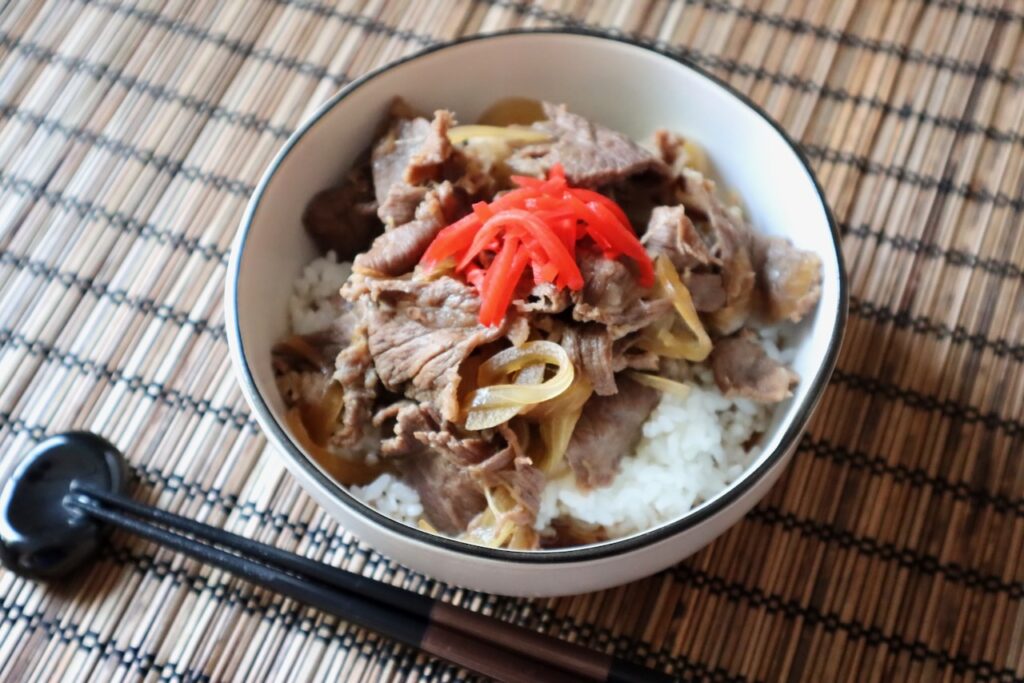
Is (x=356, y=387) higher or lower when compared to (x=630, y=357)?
lower

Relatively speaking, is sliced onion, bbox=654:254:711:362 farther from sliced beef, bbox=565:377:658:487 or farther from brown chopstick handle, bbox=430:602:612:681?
brown chopstick handle, bbox=430:602:612:681

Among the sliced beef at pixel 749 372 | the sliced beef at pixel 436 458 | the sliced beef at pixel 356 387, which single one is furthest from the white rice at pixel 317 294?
the sliced beef at pixel 749 372

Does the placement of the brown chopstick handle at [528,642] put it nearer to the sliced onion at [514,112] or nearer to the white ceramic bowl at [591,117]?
the white ceramic bowl at [591,117]

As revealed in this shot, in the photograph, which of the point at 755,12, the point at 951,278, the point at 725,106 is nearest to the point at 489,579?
the point at 725,106

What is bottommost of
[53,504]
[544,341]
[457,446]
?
[53,504]

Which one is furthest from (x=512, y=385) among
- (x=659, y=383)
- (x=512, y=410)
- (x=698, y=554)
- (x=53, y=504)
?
(x=53, y=504)

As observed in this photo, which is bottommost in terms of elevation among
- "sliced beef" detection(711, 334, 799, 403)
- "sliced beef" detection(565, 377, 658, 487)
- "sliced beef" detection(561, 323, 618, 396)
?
"sliced beef" detection(565, 377, 658, 487)

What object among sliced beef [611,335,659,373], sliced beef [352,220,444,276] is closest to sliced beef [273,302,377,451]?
sliced beef [352,220,444,276]

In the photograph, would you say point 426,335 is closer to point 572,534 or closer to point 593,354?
point 593,354
